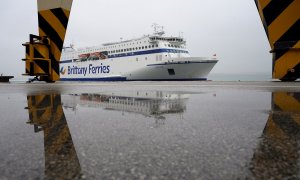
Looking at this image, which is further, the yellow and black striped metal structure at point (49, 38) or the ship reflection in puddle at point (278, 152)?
the yellow and black striped metal structure at point (49, 38)

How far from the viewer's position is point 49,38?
7.16 meters

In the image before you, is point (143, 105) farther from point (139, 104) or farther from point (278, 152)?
point (278, 152)

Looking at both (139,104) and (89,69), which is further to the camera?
(89,69)

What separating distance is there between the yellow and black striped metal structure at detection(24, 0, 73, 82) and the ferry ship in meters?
21.7

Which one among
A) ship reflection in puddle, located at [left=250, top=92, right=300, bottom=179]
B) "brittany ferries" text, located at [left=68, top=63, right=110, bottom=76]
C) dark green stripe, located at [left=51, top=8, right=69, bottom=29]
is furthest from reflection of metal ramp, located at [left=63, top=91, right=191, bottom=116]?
"brittany ferries" text, located at [left=68, top=63, right=110, bottom=76]

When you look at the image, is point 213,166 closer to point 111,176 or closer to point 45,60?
point 111,176

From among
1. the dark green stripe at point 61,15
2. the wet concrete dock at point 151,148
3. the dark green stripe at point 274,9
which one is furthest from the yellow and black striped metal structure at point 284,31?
the dark green stripe at point 61,15

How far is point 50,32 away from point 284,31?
6251 millimetres

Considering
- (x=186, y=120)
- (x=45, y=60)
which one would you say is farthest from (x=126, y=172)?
(x=45, y=60)

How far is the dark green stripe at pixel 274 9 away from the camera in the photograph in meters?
5.99

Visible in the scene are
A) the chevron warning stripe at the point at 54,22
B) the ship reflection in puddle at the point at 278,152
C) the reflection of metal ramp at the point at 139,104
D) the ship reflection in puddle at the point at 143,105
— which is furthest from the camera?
the chevron warning stripe at the point at 54,22

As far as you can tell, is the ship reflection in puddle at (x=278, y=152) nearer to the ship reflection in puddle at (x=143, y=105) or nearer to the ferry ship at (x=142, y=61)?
the ship reflection in puddle at (x=143, y=105)

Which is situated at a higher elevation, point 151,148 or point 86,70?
point 86,70

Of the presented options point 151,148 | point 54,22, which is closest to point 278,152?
point 151,148
